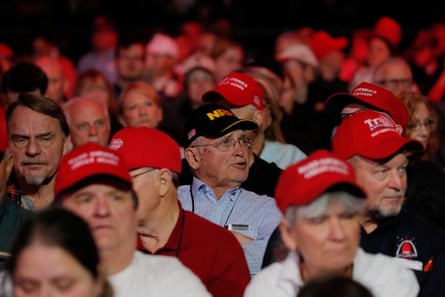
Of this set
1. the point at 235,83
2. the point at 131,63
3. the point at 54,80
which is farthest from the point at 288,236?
the point at 131,63

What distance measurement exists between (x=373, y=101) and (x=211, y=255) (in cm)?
226

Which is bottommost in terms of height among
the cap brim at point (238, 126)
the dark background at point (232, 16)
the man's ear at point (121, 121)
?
the man's ear at point (121, 121)

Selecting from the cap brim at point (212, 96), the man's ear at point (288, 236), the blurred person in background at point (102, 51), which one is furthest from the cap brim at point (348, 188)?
the blurred person in background at point (102, 51)

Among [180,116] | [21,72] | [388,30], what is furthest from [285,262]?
[388,30]

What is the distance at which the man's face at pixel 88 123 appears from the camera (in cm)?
1086

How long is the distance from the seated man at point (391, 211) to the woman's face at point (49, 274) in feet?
7.08

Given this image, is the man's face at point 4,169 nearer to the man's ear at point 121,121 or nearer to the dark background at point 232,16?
the man's ear at point 121,121

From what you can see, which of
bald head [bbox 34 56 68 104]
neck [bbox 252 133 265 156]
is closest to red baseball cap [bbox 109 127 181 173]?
neck [bbox 252 133 265 156]

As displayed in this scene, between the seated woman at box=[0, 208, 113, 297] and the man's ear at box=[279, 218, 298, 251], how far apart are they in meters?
0.97

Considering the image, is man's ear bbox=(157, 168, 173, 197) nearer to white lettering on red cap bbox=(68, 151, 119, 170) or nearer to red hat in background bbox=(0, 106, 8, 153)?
white lettering on red cap bbox=(68, 151, 119, 170)

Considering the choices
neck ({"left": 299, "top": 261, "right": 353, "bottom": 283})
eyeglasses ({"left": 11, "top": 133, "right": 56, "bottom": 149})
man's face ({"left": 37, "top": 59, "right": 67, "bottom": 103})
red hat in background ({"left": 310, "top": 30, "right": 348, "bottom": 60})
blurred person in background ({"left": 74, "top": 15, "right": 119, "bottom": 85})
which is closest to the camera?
neck ({"left": 299, "top": 261, "right": 353, "bottom": 283})

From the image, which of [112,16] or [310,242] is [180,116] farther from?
A: [310,242]

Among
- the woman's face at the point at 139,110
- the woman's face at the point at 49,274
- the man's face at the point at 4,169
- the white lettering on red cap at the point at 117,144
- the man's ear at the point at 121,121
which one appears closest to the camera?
the woman's face at the point at 49,274

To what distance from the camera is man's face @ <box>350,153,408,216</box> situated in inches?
287
